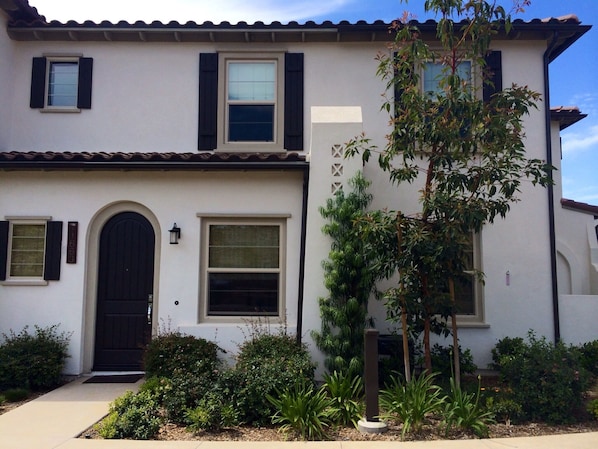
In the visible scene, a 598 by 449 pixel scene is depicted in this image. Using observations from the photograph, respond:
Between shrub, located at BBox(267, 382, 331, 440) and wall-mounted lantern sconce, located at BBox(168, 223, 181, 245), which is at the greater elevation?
wall-mounted lantern sconce, located at BBox(168, 223, 181, 245)

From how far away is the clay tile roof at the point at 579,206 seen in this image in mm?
10445

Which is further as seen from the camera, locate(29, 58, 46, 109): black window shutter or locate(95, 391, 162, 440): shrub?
locate(29, 58, 46, 109): black window shutter

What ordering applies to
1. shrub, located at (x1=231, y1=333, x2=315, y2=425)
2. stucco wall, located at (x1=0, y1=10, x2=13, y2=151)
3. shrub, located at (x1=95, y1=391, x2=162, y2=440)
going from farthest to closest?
stucco wall, located at (x1=0, y1=10, x2=13, y2=151) → shrub, located at (x1=231, y1=333, x2=315, y2=425) → shrub, located at (x1=95, y1=391, x2=162, y2=440)

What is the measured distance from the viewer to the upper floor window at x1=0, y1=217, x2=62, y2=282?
8438 mm

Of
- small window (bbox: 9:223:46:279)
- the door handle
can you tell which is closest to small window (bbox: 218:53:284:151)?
the door handle

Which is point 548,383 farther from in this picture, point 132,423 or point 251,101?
point 251,101

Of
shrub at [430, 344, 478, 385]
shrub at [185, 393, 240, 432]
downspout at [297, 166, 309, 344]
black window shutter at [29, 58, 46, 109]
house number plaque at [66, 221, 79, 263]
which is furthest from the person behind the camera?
black window shutter at [29, 58, 46, 109]

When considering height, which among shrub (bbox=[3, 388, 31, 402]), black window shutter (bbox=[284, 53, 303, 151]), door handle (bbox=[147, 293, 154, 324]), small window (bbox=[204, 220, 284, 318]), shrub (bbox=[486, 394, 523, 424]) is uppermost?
black window shutter (bbox=[284, 53, 303, 151])

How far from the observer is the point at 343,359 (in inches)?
279

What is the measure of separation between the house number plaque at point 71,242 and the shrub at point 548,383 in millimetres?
7014

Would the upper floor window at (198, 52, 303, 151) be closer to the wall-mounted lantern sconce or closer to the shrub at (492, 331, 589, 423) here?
the wall-mounted lantern sconce

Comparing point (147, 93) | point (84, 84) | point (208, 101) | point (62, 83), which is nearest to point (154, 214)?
point (208, 101)

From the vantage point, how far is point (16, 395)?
7.11m

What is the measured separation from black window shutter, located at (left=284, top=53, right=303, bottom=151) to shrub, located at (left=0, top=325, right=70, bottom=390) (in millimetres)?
5310
